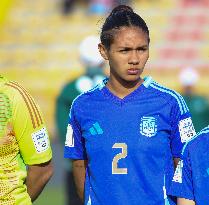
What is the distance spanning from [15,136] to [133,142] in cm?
67

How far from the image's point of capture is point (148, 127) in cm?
482

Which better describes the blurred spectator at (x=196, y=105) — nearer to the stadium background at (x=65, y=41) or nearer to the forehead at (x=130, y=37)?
the forehead at (x=130, y=37)

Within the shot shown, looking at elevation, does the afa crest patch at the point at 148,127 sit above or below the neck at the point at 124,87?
below

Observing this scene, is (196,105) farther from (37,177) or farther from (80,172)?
(37,177)

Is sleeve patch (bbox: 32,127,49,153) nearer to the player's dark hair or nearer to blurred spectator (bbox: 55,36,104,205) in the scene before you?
the player's dark hair

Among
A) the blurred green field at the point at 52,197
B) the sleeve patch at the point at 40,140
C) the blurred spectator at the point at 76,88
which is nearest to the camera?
the sleeve patch at the point at 40,140

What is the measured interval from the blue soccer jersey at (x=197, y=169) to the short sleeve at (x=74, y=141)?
47.7 inches

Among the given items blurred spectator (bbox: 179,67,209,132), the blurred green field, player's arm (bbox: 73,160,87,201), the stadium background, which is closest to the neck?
player's arm (bbox: 73,160,87,201)

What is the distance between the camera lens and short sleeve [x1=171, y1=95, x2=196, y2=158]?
192 inches

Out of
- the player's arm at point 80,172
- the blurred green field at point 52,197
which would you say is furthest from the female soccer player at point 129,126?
the blurred green field at point 52,197

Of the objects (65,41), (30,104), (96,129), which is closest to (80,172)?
(96,129)

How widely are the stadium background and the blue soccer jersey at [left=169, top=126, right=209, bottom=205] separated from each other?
1461 centimetres

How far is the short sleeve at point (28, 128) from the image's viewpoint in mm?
4539

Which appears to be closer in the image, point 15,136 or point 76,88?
point 15,136
